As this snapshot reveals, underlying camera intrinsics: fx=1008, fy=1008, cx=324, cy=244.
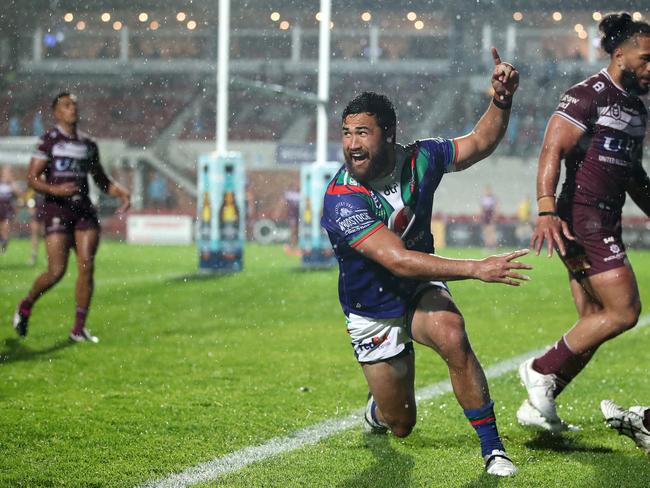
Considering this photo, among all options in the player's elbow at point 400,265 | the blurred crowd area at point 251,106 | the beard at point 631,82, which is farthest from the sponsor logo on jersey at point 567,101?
the blurred crowd area at point 251,106

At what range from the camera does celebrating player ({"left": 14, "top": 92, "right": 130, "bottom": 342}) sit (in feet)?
26.7

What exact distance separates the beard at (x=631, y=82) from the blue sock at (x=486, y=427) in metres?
1.79

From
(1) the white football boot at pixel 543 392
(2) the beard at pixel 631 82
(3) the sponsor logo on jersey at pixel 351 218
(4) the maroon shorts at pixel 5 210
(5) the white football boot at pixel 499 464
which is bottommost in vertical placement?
(4) the maroon shorts at pixel 5 210

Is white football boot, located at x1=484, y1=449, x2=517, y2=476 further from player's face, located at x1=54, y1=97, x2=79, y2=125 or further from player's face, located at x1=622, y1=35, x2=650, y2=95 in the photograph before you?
player's face, located at x1=54, y1=97, x2=79, y2=125

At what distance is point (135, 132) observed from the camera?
36.8 metres

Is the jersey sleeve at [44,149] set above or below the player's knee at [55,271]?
above

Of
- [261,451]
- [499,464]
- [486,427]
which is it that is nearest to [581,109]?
[486,427]

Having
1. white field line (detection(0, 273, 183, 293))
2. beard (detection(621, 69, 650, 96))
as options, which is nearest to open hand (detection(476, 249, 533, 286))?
beard (detection(621, 69, 650, 96))

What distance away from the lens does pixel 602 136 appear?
4930mm

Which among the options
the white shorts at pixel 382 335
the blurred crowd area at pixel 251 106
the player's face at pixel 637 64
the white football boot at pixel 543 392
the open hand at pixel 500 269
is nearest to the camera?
the open hand at pixel 500 269

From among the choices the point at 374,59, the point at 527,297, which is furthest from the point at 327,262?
the point at 374,59

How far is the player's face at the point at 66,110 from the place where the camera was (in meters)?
8.06

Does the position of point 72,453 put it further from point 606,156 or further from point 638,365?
point 638,365

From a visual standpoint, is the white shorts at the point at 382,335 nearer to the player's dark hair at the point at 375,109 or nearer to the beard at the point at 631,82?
the player's dark hair at the point at 375,109
